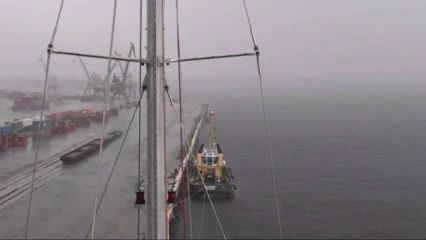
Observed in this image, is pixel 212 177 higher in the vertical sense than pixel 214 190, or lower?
higher

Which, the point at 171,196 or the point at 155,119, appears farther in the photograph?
the point at 171,196

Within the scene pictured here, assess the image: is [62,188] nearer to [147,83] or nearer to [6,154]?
[6,154]

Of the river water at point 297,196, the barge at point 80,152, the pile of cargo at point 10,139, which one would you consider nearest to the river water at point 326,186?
the river water at point 297,196

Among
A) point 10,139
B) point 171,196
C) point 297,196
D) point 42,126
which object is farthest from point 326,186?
point 42,126

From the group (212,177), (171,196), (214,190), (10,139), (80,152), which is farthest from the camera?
(10,139)

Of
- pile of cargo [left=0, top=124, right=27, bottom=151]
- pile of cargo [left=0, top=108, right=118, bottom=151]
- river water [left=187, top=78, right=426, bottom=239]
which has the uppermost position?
A: pile of cargo [left=0, top=108, right=118, bottom=151]

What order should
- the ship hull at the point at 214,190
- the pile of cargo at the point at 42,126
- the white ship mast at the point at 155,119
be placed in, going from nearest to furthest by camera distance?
the white ship mast at the point at 155,119 < the ship hull at the point at 214,190 < the pile of cargo at the point at 42,126

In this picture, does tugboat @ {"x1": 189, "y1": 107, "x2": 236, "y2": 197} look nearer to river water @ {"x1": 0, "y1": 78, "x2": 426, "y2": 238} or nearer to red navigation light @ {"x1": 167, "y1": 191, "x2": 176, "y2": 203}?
river water @ {"x1": 0, "y1": 78, "x2": 426, "y2": 238}

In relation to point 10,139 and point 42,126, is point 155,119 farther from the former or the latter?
point 42,126

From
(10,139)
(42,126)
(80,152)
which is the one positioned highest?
(42,126)

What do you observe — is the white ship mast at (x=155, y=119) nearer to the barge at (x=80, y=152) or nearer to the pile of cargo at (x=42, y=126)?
the barge at (x=80, y=152)

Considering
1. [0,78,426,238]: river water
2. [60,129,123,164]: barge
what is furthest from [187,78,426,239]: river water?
[60,129,123,164]: barge

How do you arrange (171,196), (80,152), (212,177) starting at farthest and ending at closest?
(80,152)
(212,177)
(171,196)
